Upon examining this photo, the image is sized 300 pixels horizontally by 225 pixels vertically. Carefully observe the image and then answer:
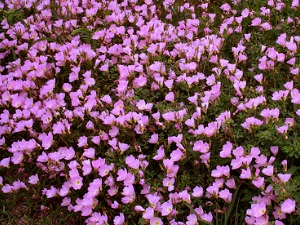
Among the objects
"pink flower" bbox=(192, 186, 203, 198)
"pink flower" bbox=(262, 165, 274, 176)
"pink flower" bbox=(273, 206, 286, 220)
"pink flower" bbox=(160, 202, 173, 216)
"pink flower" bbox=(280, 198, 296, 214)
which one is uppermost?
"pink flower" bbox=(262, 165, 274, 176)

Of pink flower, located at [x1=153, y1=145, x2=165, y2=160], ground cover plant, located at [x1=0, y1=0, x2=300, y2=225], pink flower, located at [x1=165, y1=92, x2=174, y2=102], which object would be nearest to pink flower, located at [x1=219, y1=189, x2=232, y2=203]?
ground cover plant, located at [x1=0, y1=0, x2=300, y2=225]

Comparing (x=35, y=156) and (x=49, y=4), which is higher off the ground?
(x=49, y=4)

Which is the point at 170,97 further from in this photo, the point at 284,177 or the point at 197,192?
the point at 284,177

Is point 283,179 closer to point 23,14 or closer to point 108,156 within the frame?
point 108,156

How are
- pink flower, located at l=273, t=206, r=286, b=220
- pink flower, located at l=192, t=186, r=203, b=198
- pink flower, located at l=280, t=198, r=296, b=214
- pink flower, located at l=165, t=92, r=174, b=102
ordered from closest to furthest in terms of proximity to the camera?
pink flower, located at l=280, t=198, r=296, b=214, pink flower, located at l=273, t=206, r=286, b=220, pink flower, located at l=192, t=186, r=203, b=198, pink flower, located at l=165, t=92, r=174, b=102

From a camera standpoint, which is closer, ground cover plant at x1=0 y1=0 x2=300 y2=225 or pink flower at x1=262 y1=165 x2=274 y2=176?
pink flower at x1=262 y1=165 x2=274 y2=176

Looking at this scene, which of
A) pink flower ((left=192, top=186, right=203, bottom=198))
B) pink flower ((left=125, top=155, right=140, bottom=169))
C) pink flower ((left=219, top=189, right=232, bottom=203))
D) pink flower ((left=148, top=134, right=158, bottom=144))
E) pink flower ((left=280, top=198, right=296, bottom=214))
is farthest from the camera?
pink flower ((left=148, top=134, right=158, bottom=144))

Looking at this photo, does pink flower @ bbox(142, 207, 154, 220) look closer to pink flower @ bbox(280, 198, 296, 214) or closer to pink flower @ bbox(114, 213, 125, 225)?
pink flower @ bbox(114, 213, 125, 225)

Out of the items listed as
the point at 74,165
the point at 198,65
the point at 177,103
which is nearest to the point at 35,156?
the point at 74,165
